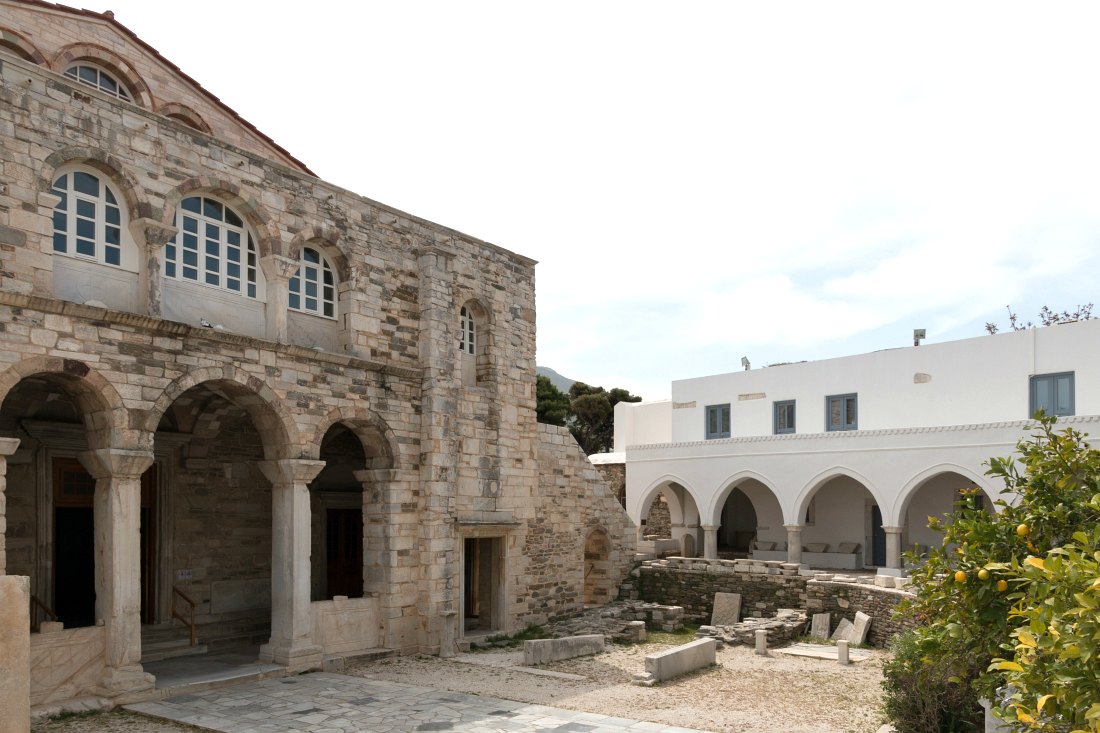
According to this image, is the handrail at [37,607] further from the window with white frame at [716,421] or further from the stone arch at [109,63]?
the window with white frame at [716,421]

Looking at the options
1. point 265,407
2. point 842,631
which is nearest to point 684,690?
point 842,631

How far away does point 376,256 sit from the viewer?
14.8 metres

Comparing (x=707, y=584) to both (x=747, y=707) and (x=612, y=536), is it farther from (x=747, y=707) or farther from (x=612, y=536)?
(x=747, y=707)

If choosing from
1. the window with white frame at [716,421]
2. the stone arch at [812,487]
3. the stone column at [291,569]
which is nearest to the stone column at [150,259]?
the stone column at [291,569]

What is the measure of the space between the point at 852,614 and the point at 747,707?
24.1ft

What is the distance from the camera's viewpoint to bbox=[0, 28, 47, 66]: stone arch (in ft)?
44.8

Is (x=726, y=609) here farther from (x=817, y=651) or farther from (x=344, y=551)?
Result: (x=344, y=551)

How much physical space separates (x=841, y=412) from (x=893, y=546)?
14.2ft

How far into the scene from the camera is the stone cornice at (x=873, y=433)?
1908cm

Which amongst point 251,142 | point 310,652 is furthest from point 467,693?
point 251,142

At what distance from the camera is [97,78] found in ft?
49.7

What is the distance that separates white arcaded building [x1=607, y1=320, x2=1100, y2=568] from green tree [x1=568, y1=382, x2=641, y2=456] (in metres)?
18.6

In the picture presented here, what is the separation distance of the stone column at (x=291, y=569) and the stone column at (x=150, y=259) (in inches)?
117

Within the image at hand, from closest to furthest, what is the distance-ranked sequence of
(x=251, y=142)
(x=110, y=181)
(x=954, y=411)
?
(x=110, y=181) < (x=251, y=142) < (x=954, y=411)
